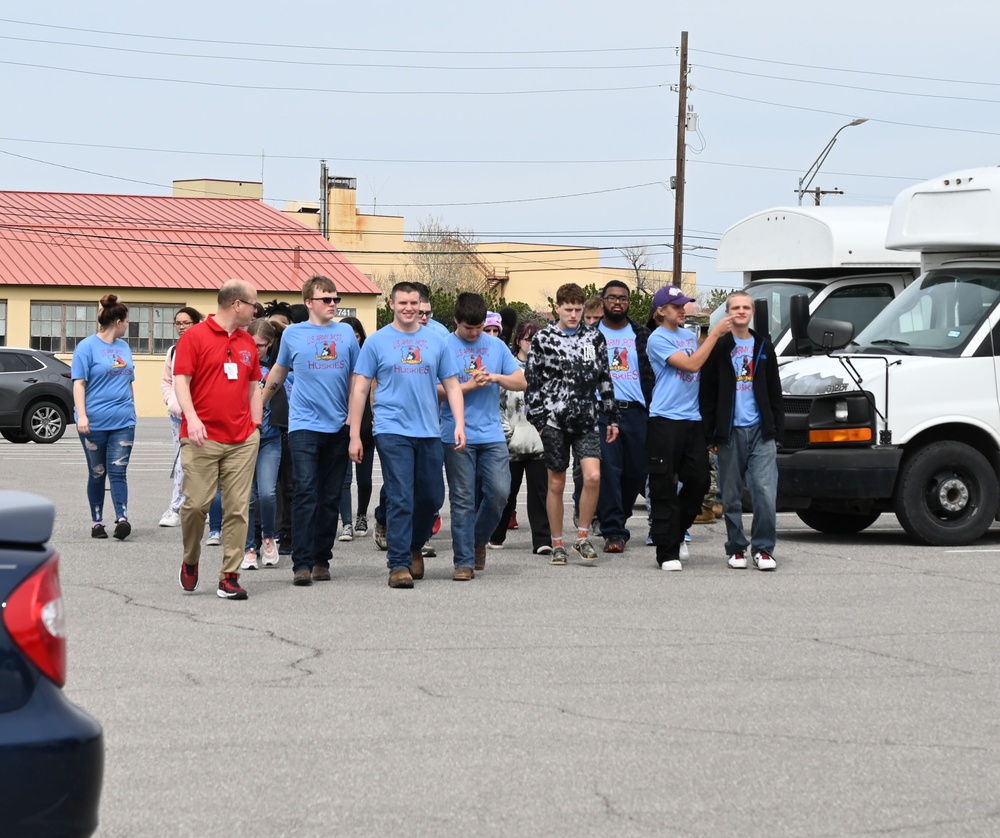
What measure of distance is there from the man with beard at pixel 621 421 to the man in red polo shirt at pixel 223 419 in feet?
11.0

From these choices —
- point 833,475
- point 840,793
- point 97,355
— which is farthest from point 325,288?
point 840,793

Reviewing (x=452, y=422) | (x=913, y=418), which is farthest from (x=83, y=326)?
(x=452, y=422)

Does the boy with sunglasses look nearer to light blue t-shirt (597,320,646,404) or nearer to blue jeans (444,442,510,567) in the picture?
blue jeans (444,442,510,567)

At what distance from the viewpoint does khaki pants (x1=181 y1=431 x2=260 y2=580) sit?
9.56 meters

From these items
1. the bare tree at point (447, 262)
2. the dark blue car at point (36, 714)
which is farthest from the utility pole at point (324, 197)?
the dark blue car at point (36, 714)

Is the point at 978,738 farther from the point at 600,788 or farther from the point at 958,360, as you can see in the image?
the point at 958,360

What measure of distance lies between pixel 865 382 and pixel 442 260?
81834 mm

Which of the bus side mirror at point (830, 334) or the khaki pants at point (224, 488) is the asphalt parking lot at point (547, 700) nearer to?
the khaki pants at point (224, 488)

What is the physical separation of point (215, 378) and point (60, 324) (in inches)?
1614

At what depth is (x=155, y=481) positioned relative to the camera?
19.6m

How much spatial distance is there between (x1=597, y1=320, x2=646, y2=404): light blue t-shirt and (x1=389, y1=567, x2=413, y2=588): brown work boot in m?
2.88

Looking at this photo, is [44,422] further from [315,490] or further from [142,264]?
[142,264]

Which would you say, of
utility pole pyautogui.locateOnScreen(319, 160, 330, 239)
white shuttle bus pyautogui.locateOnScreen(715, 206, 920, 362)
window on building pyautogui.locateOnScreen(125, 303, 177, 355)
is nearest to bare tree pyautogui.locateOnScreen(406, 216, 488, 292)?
utility pole pyautogui.locateOnScreen(319, 160, 330, 239)

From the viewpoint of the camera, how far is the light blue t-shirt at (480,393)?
10.7m
